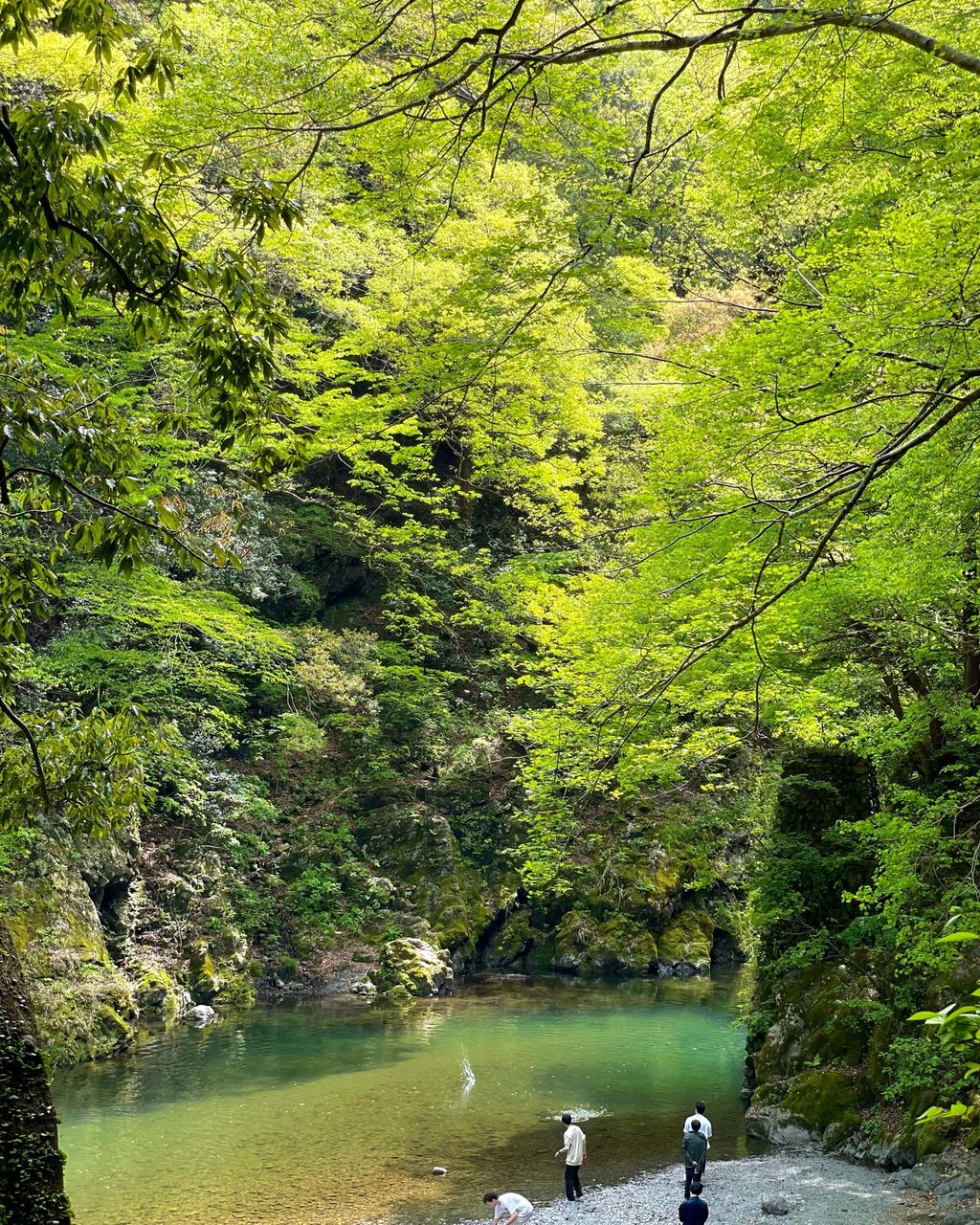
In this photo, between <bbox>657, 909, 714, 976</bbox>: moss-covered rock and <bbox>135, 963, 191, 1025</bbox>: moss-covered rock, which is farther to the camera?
<bbox>657, 909, 714, 976</bbox>: moss-covered rock

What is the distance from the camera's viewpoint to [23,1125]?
436cm

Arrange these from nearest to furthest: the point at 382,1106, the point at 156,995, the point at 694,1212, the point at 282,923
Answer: the point at 694,1212 < the point at 382,1106 < the point at 156,995 < the point at 282,923

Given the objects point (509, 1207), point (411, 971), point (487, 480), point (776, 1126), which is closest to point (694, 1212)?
point (509, 1207)

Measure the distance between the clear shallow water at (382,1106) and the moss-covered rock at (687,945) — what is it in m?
2.62

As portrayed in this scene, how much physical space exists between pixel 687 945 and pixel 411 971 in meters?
6.62

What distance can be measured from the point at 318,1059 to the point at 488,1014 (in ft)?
13.1

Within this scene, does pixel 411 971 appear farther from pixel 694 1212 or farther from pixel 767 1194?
pixel 694 1212

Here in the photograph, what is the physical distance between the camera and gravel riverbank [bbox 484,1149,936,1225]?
8312 mm

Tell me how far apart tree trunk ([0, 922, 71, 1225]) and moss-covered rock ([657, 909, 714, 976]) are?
18.4 meters

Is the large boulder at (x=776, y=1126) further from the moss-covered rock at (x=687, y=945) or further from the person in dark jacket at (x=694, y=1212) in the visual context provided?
the moss-covered rock at (x=687, y=945)

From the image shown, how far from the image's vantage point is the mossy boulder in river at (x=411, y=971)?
1905 cm

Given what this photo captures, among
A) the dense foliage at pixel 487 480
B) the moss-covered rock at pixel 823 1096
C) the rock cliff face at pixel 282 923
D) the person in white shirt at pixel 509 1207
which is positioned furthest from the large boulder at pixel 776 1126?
the rock cliff face at pixel 282 923

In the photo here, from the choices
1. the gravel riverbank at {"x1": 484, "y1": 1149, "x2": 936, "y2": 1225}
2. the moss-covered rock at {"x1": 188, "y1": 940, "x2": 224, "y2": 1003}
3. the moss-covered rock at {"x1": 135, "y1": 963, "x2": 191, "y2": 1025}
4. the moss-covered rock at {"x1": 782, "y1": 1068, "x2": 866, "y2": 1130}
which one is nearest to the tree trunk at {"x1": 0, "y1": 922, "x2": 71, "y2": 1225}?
the gravel riverbank at {"x1": 484, "y1": 1149, "x2": 936, "y2": 1225}

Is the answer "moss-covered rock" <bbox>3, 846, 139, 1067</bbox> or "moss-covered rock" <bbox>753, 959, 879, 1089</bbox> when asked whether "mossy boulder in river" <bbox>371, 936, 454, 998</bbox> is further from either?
"moss-covered rock" <bbox>753, 959, 879, 1089</bbox>
